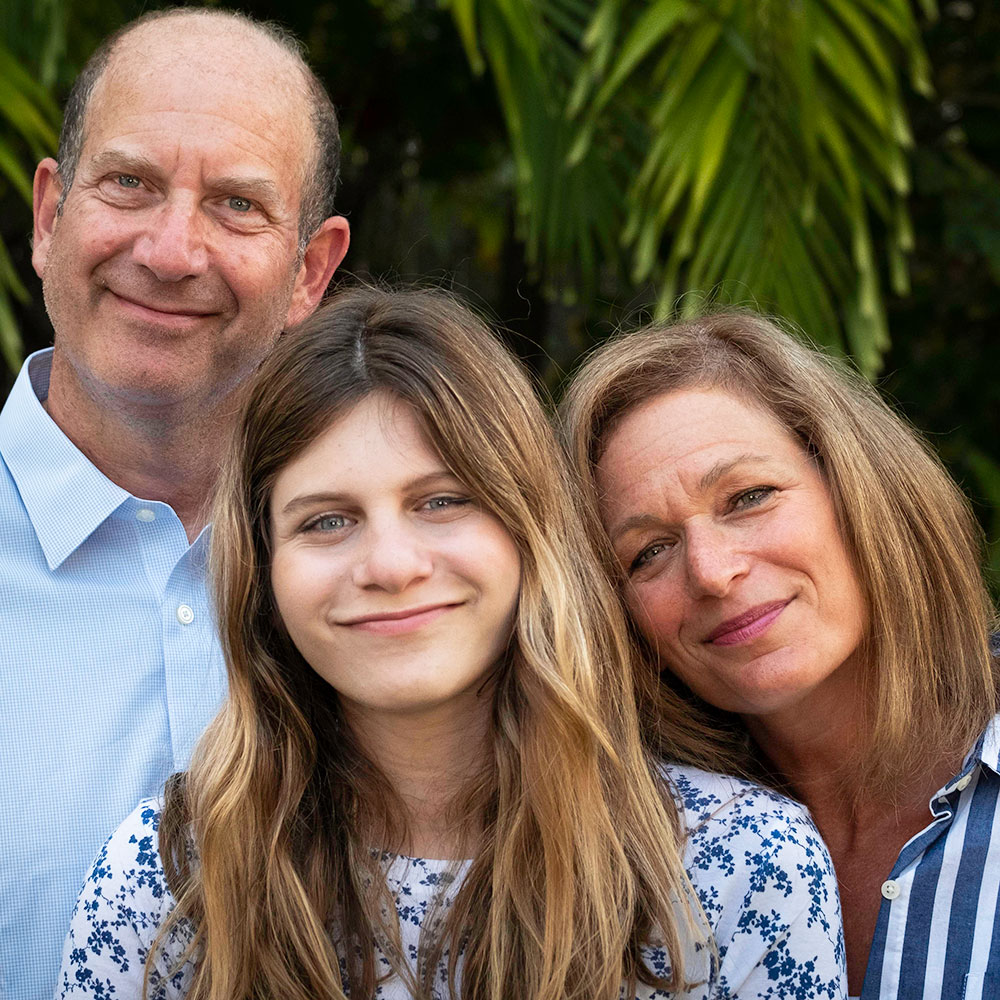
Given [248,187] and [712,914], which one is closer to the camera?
[712,914]

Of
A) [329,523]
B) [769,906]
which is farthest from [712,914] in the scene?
[329,523]

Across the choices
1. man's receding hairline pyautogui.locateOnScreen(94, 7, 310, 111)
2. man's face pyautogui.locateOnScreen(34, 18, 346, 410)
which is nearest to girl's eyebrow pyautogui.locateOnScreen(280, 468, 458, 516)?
man's face pyautogui.locateOnScreen(34, 18, 346, 410)

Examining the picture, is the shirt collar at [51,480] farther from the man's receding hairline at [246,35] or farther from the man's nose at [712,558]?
the man's nose at [712,558]

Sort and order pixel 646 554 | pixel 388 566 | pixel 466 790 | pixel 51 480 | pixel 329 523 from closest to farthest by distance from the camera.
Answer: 1. pixel 388 566
2. pixel 329 523
3. pixel 466 790
4. pixel 646 554
5. pixel 51 480

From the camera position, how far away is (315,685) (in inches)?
79.0

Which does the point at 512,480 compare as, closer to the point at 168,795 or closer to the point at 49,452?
the point at 168,795

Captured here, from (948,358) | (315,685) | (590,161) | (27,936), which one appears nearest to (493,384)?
(315,685)

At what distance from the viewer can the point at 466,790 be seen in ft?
6.28

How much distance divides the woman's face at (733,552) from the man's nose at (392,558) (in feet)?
1.30

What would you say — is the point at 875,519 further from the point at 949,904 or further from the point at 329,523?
the point at 329,523

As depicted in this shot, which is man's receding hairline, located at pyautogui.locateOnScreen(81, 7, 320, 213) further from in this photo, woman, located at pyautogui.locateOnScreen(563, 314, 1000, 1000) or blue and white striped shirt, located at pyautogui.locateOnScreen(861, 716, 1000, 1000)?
blue and white striped shirt, located at pyautogui.locateOnScreen(861, 716, 1000, 1000)

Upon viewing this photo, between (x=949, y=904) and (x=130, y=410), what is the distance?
1.50m

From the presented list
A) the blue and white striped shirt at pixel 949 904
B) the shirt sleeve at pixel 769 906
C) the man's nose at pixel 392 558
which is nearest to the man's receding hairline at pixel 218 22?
the man's nose at pixel 392 558

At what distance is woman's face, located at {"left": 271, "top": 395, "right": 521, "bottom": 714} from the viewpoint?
174cm
